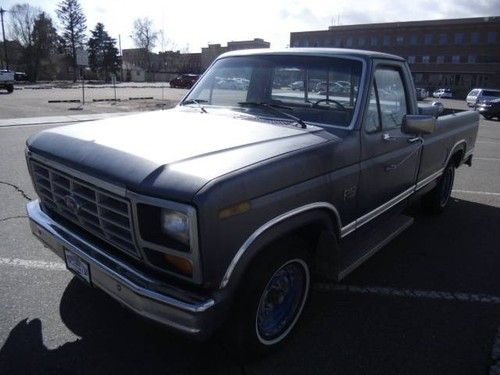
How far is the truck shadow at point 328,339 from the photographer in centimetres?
274

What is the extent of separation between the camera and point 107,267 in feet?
8.12

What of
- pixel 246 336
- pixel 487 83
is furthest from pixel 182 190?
pixel 487 83

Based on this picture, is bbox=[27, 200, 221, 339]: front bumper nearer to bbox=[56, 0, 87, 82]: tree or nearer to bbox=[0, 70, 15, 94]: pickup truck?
bbox=[0, 70, 15, 94]: pickup truck

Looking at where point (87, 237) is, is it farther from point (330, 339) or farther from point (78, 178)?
point (330, 339)

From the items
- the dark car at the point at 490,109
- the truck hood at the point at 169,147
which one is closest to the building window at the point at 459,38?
the dark car at the point at 490,109

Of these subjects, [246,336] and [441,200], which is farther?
[441,200]

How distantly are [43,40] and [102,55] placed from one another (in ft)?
40.5

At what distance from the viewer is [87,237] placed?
2.84 metres

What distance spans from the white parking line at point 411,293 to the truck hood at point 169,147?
155 cm

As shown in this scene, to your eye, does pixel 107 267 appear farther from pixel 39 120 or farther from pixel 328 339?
pixel 39 120

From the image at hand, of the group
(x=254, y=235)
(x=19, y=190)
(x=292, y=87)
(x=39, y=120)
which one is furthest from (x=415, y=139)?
(x=39, y=120)

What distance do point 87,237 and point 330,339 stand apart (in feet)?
6.20

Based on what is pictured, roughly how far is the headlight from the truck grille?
23 centimetres

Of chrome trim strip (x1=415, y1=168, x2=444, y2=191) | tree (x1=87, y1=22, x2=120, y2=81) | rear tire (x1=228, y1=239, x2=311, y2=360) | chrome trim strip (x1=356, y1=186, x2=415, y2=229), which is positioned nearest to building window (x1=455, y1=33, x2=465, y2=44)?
tree (x1=87, y1=22, x2=120, y2=81)
